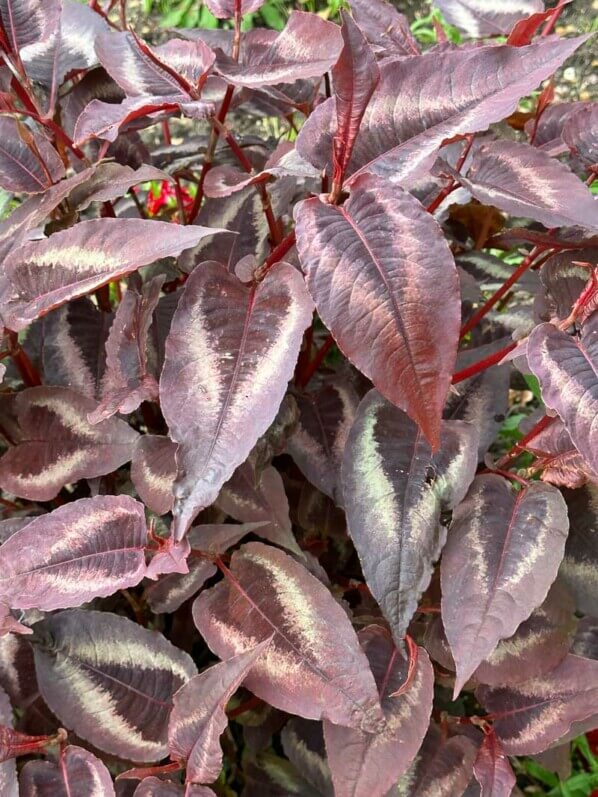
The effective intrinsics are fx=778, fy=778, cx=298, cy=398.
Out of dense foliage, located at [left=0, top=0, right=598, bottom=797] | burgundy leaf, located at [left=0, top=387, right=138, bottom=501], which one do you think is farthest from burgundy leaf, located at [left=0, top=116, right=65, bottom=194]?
burgundy leaf, located at [left=0, top=387, right=138, bottom=501]

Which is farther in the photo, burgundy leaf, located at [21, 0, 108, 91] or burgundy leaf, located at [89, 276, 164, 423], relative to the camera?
burgundy leaf, located at [21, 0, 108, 91]

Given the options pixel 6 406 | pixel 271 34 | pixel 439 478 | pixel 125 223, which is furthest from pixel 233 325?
pixel 271 34

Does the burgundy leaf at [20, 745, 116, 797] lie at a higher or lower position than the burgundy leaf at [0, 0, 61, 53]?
lower

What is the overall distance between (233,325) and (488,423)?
0.38 metres

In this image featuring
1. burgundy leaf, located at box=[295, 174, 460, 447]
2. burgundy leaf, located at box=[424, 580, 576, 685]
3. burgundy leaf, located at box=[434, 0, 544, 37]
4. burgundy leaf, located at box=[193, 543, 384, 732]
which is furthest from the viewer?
burgundy leaf, located at box=[434, 0, 544, 37]

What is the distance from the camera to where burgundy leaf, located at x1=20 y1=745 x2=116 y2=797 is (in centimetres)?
71

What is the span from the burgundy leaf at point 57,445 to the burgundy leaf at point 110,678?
14 centimetres

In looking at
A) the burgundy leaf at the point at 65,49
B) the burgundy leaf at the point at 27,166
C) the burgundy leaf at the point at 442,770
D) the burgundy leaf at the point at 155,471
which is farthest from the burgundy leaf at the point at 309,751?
the burgundy leaf at the point at 65,49

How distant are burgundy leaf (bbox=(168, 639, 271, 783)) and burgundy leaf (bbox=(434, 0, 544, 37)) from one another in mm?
833

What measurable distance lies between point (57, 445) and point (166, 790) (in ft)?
1.19

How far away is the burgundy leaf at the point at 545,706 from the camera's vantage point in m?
0.77

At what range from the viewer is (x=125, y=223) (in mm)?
676

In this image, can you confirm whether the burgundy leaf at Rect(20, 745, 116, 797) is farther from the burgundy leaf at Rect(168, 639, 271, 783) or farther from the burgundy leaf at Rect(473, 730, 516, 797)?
the burgundy leaf at Rect(473, 730, 516, 797)

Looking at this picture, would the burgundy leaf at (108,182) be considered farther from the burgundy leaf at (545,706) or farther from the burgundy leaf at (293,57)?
the burgundy leaf at (545,706)
